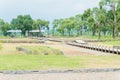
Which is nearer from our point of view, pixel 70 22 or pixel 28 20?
pixel 70 22

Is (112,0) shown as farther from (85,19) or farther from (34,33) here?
(34,33)

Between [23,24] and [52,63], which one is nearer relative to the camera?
[52,63]

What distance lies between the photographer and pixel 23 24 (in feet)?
393

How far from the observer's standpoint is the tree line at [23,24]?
120500mm

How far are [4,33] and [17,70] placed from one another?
110 meters

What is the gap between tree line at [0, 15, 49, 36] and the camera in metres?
120

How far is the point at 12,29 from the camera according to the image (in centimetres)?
12575

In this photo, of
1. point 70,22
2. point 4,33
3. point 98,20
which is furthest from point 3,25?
point 98,20
